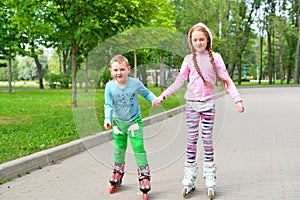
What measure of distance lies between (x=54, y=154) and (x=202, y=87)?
3.10 meters

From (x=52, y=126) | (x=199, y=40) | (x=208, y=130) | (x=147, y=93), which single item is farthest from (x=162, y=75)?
(x=52, y=126)

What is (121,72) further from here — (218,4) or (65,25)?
(218,4)

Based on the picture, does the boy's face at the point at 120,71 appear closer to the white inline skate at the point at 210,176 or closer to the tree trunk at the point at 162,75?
the tree trunk at the point at 162,75

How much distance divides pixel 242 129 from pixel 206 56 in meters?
6.69

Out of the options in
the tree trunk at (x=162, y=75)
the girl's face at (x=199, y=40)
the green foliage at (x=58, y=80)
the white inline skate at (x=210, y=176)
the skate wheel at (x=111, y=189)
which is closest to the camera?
the girl's face at (x=199, y=40)

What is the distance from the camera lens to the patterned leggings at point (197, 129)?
4.72 metres

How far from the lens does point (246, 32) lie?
5716cm

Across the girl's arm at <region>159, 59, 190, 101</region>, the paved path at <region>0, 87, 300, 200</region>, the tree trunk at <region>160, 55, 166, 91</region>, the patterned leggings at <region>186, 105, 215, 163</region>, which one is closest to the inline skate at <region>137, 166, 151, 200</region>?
the paved path at <region>0, 87, 300, 200</region>

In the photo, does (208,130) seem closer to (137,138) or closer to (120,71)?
(137,138)

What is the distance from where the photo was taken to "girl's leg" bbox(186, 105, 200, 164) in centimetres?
475

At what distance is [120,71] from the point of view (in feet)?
15.5

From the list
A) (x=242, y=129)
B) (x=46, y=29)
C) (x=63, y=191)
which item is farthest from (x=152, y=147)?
(x=46, y=29)

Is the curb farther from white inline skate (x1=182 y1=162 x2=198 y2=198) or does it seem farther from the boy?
white inline skate (x1=182 y1=162 x2=198 y2=198)

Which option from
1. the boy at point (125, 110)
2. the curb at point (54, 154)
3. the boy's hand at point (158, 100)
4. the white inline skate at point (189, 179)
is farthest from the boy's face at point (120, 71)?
the white inline skate at point (189, 179)
